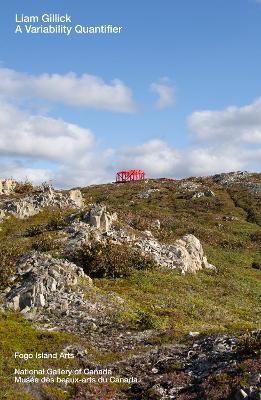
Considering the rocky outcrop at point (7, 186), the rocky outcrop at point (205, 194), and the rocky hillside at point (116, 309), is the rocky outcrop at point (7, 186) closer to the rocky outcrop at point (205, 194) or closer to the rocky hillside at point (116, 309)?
the rocky hillside at point (116, 309)

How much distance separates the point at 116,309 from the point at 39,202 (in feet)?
91.4

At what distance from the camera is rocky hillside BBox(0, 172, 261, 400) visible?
812 inches

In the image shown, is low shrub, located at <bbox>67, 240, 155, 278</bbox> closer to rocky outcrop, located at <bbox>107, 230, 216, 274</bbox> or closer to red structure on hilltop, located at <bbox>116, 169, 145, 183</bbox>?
rocky outcrop, located at <bbox>107, 230, 216, 274</bbox>

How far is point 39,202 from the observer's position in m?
55.4

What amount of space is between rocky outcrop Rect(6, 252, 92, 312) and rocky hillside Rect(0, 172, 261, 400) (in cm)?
7

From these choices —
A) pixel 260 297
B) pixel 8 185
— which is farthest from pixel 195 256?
pixel 8 185

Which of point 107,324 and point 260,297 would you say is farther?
point 260,297

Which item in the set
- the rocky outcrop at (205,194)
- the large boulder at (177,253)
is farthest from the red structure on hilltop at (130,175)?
the large boulder at (177,253)

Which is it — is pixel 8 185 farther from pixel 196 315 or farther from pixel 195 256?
pixel 196 315

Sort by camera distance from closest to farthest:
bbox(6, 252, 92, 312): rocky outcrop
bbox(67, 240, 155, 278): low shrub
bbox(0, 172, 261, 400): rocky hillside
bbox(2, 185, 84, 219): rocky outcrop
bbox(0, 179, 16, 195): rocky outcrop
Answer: bbox(0, 172, 261, 400): rocky hillside → bbox(6, 252, 92, 312): rocky outcrop → bbox(67, 240, 155, 278): low shrub → bbox(2, 185, 84, 219): rocky outcrop → bbox(0, 179, 16, 195): rocky outcrop

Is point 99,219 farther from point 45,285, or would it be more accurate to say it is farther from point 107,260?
point 45,285

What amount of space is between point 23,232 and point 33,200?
9132 millimetres

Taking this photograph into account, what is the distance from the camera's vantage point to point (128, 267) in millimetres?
38688

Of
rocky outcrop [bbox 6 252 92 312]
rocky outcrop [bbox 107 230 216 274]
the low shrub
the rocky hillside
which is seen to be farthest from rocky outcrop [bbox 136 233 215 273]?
rocky outcrop [bbox 6 252 92 312]
